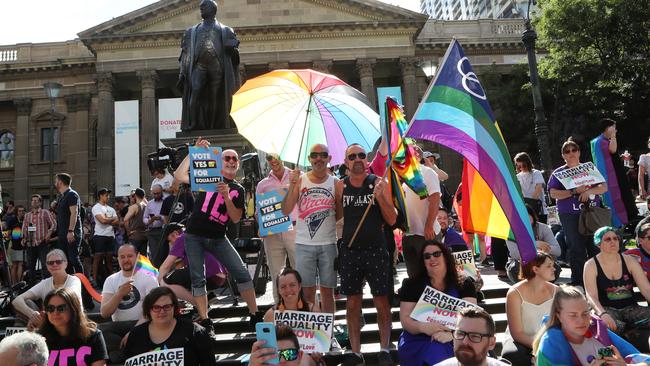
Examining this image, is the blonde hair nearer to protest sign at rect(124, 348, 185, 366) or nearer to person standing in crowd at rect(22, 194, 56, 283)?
protest sign at rect(124, 348, 185, 366)

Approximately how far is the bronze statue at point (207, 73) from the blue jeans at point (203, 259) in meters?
3.87

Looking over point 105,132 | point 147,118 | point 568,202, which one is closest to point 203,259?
point 568,202

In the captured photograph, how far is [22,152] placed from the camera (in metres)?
40.5

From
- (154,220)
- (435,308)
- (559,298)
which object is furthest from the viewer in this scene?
(154,220)

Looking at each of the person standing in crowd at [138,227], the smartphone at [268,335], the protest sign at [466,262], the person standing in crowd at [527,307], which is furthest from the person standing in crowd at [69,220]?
the person standing in crowd at [527,307]

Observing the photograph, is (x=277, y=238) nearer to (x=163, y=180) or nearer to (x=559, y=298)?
(x=163, y=180)

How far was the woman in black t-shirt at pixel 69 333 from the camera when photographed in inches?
162

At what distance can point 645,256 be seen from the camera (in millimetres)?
5840

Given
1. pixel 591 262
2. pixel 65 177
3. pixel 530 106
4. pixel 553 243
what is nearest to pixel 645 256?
pixel 591 262

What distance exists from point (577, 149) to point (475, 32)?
36262 mm

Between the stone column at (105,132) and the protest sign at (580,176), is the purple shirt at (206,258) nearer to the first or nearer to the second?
the protest sign at (580,176)

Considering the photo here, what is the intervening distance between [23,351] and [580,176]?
627 cm

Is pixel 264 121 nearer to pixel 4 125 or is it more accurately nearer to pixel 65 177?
pixel 65 177

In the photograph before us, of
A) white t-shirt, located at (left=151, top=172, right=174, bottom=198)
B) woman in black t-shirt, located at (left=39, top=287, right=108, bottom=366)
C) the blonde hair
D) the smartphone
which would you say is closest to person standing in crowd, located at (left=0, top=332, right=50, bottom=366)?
woman in black t-shirt, located at (left=39, top=287, right=108, bottom=366)
